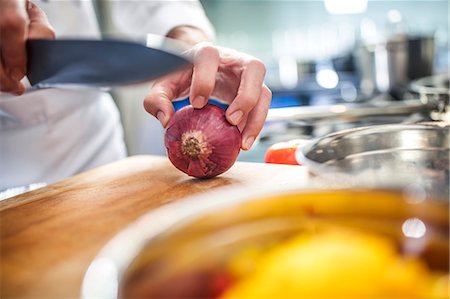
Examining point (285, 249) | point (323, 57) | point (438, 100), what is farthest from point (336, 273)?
point (323, 57)

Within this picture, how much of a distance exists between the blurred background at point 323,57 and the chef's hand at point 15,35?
0.12 meters

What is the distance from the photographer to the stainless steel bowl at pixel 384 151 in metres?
0.59

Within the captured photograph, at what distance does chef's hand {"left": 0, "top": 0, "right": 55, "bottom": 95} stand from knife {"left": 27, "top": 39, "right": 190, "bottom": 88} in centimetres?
1

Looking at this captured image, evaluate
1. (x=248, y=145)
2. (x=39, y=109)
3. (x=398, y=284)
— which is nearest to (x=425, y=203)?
(x=398, y=284)

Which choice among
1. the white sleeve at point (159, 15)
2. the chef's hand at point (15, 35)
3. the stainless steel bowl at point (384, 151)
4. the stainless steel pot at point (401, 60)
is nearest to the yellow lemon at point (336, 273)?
the stainless steel bowl at point (384, 151)

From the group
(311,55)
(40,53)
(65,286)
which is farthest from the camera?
(311,55)

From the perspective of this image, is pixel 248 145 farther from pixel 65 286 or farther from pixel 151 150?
pixel 151 150

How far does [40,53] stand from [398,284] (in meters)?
0.46

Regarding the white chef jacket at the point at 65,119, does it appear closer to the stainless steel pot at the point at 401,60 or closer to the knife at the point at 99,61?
the knife at the point at 99,61

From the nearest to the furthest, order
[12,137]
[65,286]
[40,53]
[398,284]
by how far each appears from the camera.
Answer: [398,284], [65,286], [40,53], [12,137]

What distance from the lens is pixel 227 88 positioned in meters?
0.81

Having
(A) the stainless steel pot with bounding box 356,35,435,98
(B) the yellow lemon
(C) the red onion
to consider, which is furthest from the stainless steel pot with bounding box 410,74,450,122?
(B) the yellow lemon

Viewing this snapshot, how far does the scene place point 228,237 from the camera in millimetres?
329

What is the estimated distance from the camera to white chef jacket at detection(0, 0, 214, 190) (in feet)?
3.09
